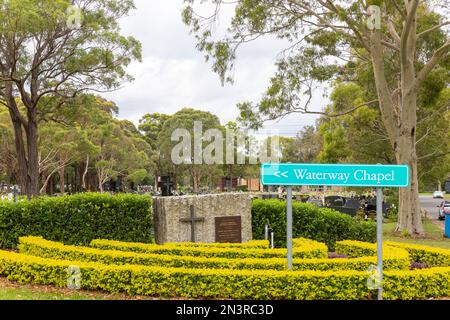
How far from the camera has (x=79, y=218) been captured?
43.5 ft

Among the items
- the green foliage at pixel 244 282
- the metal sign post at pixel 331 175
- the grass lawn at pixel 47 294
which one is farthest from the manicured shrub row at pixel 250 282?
the metal sign post at pixel 331 175

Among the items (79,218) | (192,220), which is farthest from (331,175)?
(79,218)

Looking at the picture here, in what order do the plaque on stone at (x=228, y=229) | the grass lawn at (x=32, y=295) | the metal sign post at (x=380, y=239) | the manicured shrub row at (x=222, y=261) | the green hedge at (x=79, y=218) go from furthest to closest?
the plaque on stone at (x=228, y=229) < the green hedge at (x=79, y=218) < the manicured shrub row at (x=222, y=261) < the grass lawn at (x=32, y=295) < the metal sign post at (x=380, y=239)

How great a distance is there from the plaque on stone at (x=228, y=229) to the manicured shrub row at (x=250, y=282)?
5.17 m

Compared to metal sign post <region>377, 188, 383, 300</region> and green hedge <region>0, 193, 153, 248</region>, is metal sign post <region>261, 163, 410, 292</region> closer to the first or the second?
metal sign post <region>377, 188, 383, 300</region>

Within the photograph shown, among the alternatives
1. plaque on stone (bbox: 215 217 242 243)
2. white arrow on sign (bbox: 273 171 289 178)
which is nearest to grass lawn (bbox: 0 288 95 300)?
white arrow on sign (bbox: 273 171 289 178)

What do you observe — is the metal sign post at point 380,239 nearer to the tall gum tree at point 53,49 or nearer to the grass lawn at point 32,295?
the grass lawn at point 32,295

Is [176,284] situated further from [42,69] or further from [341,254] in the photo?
[42,69]

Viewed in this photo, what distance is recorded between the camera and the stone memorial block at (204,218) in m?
13.0

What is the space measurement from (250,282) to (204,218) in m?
5.34

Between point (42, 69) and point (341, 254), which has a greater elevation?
point (42, 69)
